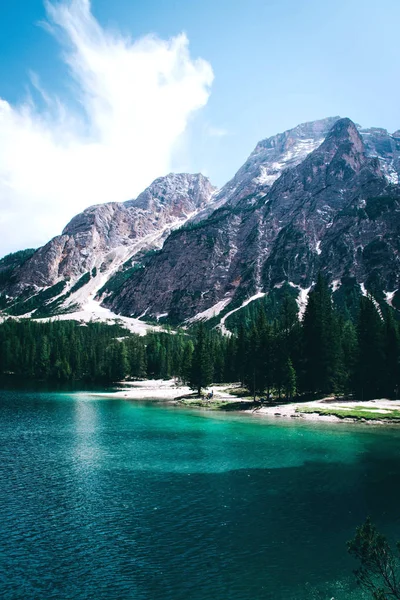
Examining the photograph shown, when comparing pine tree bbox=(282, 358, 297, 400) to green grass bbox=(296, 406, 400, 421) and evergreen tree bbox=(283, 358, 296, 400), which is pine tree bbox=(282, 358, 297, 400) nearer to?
evergreen tree bbox=(283, 358, 296, 400)

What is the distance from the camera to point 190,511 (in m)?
30.0

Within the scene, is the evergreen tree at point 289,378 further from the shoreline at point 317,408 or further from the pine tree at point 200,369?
the pine tree at point 200,369

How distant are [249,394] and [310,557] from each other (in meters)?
85.6

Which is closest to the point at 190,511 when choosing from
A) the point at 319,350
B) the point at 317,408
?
the point at 317,408

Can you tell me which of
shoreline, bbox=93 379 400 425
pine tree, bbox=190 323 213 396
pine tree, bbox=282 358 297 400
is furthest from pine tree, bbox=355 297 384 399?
pine tree, bbox=190 323 213 396

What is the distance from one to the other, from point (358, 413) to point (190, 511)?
157 feet

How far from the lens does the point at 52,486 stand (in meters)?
35.5

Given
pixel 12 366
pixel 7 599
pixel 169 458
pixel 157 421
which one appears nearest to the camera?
pixel 7 599

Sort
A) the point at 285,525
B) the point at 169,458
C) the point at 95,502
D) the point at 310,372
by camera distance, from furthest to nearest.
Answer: the point at 310,372, the point at 169,458, the point at 95,502, the point at 285,525

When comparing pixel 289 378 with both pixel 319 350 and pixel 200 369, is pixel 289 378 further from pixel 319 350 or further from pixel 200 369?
pixel 200 369

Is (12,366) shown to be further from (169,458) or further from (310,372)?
(169,458)

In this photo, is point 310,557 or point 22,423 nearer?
point 310,557

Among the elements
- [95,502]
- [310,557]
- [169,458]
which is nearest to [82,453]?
[169,458]

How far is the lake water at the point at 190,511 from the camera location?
20.7 metres
